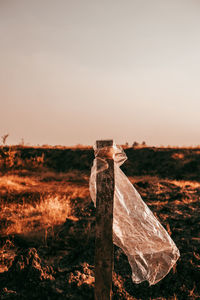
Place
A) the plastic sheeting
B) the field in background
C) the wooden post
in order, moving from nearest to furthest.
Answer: the wooden post
the plastic sheeting
the field in background

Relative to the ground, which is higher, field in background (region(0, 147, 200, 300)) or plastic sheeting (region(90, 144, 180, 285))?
plastic sheeting (region(90, 144, 180, 285))

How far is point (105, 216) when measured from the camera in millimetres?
2117

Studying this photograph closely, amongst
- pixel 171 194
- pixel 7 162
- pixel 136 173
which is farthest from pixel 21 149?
pixel 171 194

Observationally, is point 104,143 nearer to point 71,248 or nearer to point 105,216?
point 105,216

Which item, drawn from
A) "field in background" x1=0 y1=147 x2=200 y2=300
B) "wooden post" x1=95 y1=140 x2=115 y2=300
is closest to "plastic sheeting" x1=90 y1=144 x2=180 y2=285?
"wooden post" x1=95 y1=140 x2=115 y2=300

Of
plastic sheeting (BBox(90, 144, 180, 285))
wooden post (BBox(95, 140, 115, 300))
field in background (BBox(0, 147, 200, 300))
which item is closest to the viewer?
wooden post (BBox(95, 140, 115, 300))

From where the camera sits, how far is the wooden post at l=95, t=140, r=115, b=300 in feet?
6.93

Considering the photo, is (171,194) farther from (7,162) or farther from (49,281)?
(7,162)

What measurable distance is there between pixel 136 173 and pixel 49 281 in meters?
12.4

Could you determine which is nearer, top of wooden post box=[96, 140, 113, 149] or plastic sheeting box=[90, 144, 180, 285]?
top of wooden post box=[96, 140, 113, 149]

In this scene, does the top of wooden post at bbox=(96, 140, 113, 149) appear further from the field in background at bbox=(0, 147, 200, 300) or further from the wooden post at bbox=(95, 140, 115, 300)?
the field in background at bbox=(0, 147, 200, 300)

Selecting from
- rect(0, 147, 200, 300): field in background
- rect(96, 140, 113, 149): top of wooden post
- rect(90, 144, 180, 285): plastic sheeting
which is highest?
rect(96, 140, 113, 149): top of wooden post

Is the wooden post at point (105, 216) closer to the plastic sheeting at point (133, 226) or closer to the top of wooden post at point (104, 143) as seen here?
the top of wooden post at point (104, 143)

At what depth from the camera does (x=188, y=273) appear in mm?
3393
